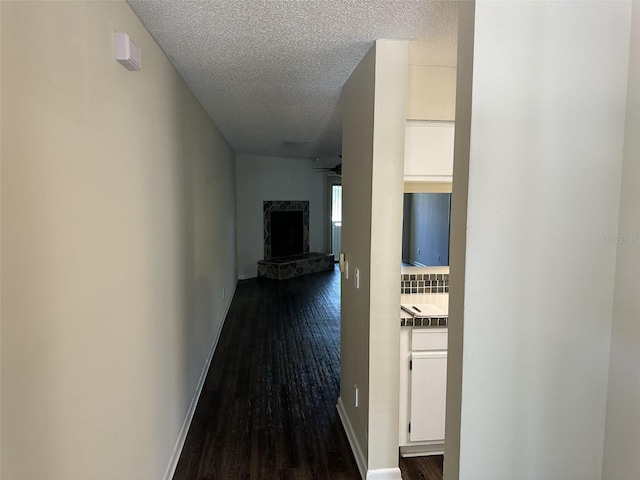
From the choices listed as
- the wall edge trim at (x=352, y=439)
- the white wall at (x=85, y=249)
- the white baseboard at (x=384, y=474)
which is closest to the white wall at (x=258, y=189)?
the wall edge trim at (x=352, y=439)

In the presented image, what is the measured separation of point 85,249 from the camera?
4.31 ft

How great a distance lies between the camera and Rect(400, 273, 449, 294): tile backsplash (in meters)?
2.91

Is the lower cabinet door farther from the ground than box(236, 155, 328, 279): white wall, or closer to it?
closer to it

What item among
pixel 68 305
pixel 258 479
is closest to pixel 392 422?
pixel 258 479

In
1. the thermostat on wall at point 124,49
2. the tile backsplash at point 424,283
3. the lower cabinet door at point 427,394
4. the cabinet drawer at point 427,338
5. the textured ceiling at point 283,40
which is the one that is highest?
the textured ceiling at point 283,40

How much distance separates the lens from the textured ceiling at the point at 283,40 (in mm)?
1773

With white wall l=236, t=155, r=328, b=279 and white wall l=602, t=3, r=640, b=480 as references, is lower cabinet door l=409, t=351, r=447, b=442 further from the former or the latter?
white wall l=236, t=155, r=328, b=279

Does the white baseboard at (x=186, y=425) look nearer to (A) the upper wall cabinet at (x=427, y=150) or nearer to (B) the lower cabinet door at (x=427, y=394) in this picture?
(B) the lower cabinet door at (x=427, y=394)

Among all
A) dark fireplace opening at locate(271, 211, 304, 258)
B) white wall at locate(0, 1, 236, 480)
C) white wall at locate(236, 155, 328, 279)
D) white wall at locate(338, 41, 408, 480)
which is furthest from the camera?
dark fireplace opening at locate(271, 211, 304, 258)

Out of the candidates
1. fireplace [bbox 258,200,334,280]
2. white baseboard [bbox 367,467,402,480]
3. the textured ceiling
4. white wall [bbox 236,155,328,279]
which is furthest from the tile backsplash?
white wall [bbox 236,155,328,279]

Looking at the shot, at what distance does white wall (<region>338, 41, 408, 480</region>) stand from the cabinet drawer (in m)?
0.16

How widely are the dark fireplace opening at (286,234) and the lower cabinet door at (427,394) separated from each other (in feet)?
21.2

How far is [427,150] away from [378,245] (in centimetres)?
70

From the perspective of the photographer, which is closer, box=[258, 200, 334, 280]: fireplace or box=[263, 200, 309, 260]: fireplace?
box=[258, 200, 334, 280]: fireplace
